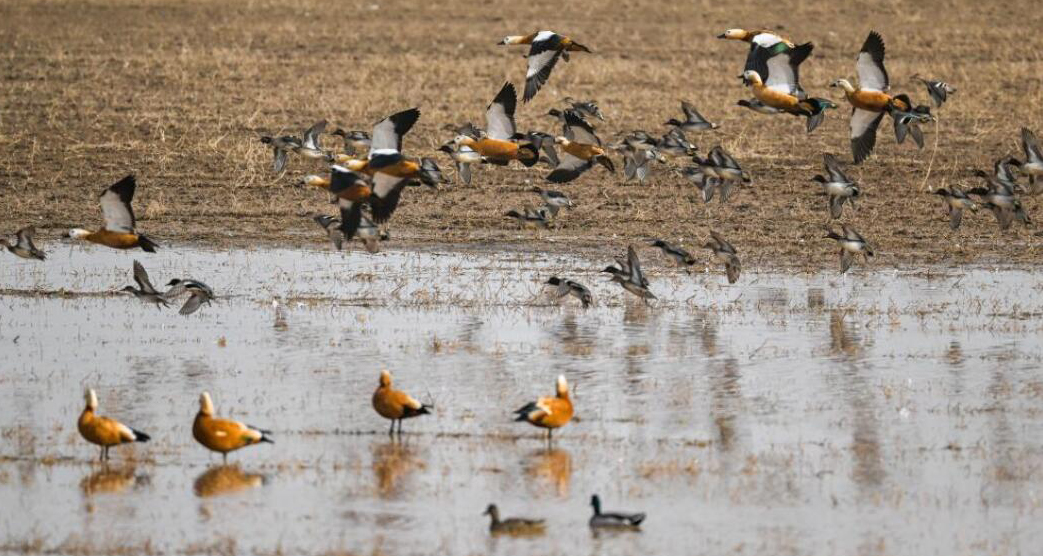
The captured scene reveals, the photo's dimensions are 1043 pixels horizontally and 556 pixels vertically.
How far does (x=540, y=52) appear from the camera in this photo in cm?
1766

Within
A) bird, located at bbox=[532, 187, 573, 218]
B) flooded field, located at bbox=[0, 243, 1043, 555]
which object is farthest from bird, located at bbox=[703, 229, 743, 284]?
bird, located at bbox=[532, 187, 573, 218]

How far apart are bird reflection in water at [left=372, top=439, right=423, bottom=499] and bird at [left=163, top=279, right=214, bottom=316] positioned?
374cm

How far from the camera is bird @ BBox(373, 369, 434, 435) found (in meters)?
10.6

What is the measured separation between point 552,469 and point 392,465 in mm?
926

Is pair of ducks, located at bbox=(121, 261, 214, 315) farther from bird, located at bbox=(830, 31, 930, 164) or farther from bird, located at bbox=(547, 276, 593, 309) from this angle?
bird, located at bbox=(830, 31, 930, 164)

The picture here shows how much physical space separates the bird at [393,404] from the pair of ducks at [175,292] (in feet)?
11.8

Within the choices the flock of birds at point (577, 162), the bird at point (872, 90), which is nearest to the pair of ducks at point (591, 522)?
the flock of birds at point (577, 162)

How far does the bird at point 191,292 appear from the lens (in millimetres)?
13852

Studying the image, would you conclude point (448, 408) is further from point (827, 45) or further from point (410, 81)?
point (827, 45)

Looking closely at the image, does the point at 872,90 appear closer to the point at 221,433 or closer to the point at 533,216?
the point at 533,216

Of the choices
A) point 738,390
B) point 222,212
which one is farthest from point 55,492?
point 222,212

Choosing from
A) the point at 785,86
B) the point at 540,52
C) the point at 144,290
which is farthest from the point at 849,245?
the point at 144,290

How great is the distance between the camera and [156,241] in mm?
17625

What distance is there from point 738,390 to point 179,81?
17.7 metres
